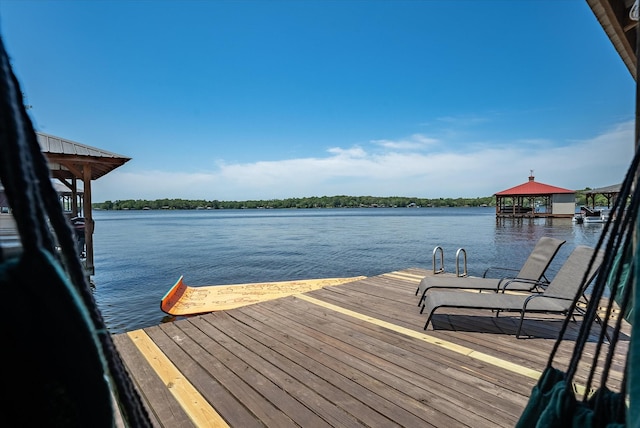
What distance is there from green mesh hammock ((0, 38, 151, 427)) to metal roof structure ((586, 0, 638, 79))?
263 centimetres

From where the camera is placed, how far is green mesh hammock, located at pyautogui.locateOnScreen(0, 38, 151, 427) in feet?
A: 1.21

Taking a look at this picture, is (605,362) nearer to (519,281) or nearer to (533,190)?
(519,281)

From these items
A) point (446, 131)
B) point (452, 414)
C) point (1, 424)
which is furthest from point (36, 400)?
point (446, 131)

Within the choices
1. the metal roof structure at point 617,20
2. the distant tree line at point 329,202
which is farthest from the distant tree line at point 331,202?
the metal roof structure at point 617,20

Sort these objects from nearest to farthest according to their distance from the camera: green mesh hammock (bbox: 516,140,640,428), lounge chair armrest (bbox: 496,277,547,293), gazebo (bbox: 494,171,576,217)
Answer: green mesh hammock (bbox: 516,140,640,428)
lounge chair armrest (bbox: 496,277,547,293)
gazebo (bbox: 494,171,576,217)

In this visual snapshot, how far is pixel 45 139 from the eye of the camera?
23.2ft

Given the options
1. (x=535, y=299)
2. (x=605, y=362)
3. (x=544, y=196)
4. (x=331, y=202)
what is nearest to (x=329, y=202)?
(x=331, y=202)

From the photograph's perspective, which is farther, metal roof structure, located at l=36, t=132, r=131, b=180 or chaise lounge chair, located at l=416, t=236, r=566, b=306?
metal roof structure, located at l=36, t=132, r=131, b=180

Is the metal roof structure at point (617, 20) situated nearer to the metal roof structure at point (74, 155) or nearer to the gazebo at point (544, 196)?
the metal roof structure at point (74, 155)

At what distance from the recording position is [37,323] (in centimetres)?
39

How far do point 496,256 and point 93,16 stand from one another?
19.9m

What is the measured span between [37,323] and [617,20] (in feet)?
9.91

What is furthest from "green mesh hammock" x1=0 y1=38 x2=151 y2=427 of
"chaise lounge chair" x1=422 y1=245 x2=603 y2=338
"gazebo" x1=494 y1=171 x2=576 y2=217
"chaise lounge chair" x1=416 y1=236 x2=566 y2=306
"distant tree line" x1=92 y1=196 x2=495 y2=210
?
"distant tree line" x1=92 y1=196 x2=495 y2=210

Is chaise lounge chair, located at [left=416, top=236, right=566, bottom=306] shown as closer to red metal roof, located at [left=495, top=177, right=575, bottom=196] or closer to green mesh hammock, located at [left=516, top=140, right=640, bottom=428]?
green mesh hammock, located at [left=516, top=140, right=640, bottom=428]
